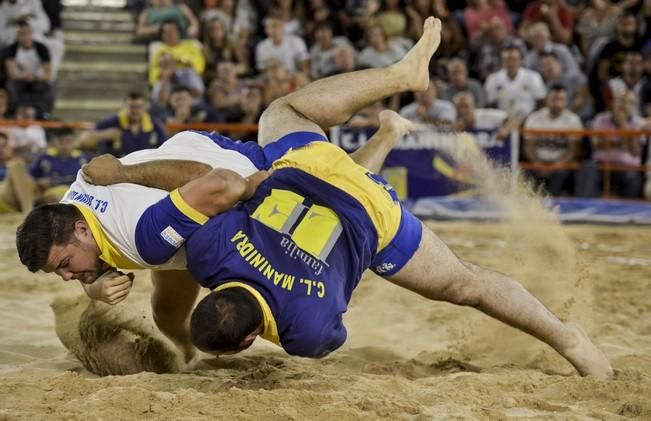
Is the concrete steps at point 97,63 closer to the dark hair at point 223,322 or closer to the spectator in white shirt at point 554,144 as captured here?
the spectator in white shirt at point 554,144

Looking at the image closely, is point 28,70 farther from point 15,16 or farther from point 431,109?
point 431,109

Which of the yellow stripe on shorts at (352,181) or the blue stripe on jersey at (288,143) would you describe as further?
the blue stripe on jersey at (288,143)

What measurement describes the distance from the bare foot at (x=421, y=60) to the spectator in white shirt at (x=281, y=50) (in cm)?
620

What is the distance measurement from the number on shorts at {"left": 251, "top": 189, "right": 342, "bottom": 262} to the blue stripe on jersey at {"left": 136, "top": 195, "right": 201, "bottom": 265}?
25 centimetres

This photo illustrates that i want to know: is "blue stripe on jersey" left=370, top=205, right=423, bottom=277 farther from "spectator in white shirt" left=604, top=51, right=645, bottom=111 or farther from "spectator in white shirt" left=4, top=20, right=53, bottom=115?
"spectator in white shirt" left=4, top=20, right=53, bottom=115

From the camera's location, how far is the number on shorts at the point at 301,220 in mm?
3176

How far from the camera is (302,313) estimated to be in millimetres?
3002

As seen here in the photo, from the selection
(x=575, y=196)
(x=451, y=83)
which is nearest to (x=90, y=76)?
(x=451, y=83)

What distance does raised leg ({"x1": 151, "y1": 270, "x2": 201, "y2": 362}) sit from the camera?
12.6 feet

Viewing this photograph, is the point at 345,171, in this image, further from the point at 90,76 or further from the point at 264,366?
the point at 90,76

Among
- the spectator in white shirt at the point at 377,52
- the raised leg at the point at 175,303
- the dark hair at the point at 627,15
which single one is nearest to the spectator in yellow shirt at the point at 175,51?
the spectator in white shirt at the point at 377,52

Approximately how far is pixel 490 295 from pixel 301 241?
0.88 m

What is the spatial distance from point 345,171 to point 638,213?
18.3 feet

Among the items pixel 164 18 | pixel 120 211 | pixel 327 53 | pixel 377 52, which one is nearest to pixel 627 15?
pixel 377 52
